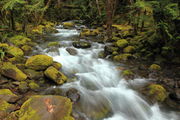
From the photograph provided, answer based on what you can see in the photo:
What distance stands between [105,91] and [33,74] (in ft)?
9.16

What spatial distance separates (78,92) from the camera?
18.8 feet

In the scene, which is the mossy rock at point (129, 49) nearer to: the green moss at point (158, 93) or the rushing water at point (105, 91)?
the rushing water at point (105, 91)

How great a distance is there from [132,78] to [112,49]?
120 inches

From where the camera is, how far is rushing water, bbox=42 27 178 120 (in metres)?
5.14

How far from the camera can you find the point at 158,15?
25.7ft

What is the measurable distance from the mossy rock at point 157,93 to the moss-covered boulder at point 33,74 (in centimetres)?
406

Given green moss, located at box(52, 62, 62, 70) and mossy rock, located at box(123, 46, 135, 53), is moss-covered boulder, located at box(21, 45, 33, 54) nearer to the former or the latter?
green moss, located at box(52, 62, 62, 70)

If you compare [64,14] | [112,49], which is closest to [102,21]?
[64,14]

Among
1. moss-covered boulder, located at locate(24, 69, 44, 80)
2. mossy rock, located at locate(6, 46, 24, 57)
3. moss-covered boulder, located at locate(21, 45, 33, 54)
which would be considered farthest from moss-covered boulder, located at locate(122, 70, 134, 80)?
moss-covered boulder, located at locate(21, 45, 33, 54)

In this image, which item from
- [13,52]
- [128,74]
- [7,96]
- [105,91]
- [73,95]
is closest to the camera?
[7,96]

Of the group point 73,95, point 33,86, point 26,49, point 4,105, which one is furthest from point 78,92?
point 26,49

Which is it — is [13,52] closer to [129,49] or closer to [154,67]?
[129,49]

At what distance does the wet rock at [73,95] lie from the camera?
530cm

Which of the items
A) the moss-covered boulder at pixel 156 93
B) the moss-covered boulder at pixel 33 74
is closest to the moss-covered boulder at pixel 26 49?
the moss-covered boulder at pixel 33 74
